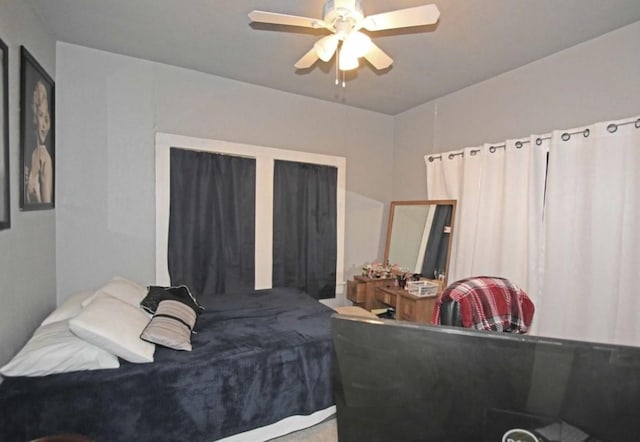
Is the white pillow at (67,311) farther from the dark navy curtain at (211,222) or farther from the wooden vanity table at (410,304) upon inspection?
the wooden vanity table at (410,304)

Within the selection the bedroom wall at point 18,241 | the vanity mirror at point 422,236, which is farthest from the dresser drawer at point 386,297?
the bedroom wall at point 18,241

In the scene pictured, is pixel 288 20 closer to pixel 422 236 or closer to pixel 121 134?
pixel 121 134

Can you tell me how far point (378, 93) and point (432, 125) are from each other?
0.71 metres

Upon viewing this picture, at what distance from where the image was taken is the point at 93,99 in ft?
8.55

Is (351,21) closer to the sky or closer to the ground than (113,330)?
closer to the sky

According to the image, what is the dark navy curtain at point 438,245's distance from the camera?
3209 mm

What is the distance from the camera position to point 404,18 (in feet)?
5.12

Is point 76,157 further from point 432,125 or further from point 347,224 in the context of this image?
point 432,125

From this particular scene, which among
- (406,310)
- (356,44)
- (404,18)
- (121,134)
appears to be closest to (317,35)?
(356,44)

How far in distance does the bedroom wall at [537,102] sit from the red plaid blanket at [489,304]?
1610 mm

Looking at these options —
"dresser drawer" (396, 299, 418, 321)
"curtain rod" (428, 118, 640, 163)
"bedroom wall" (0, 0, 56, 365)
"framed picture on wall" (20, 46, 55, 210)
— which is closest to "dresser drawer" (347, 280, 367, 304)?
"dresser drawer" (396, 299, 418, 321)

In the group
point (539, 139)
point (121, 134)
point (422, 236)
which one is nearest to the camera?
point (539, 139)

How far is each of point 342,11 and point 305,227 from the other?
2.26 metres

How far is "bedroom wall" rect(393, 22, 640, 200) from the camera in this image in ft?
6.89
